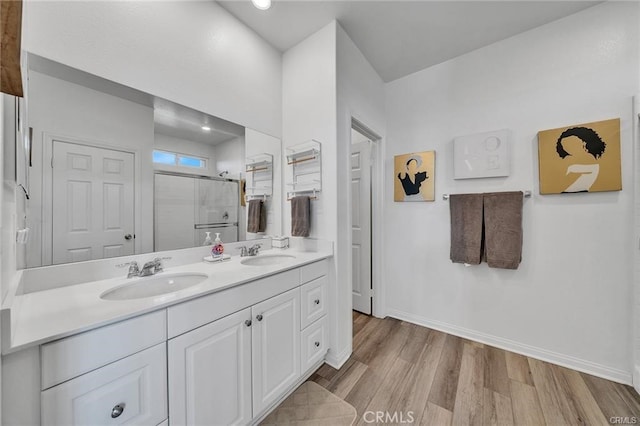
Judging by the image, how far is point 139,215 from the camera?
1.33 meters

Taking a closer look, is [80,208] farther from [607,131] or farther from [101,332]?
[607,131]

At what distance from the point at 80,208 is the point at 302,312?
134cm

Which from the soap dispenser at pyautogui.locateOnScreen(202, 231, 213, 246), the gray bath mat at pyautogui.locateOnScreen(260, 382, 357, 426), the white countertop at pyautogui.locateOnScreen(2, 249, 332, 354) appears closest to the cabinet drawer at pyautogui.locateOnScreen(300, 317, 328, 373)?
the gray bath mat at pyautogui.locateOnScreen(260, 382, 357, 426)

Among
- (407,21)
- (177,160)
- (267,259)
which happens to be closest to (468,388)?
(267,259)

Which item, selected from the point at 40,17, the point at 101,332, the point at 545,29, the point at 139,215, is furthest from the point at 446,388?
the point at 40,17

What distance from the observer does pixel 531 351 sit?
6.17 ft

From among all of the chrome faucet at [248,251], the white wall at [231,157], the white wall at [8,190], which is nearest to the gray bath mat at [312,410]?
the chrome faucet at [248,251]

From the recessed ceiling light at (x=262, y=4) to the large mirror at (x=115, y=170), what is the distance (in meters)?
0.85

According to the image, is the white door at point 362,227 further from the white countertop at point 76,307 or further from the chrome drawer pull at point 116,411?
the chrome drawer pull at point 116,411

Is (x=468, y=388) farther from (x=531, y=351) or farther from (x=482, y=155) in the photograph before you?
(x=482, y=155)

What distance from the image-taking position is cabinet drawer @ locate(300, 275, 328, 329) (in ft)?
5.04

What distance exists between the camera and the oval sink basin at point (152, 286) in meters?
1.09

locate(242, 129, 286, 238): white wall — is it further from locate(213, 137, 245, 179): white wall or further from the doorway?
the doorway

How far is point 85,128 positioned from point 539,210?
309cm
